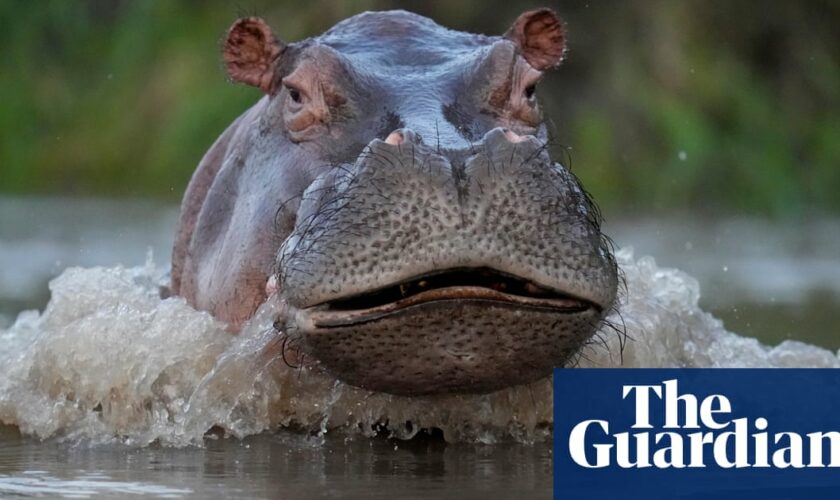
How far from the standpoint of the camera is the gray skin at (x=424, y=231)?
4.61 m

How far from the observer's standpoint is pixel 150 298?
6.80 meters

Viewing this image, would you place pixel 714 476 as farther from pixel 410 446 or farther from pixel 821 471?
pixel 410 446

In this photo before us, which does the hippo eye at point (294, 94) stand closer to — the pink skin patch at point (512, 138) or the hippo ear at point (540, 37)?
the hippo ear at point (540, 37)

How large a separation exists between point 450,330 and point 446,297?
11 centimetres

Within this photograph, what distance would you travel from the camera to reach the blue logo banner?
461 cm

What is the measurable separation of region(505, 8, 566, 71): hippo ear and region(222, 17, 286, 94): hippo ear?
808 millimetres

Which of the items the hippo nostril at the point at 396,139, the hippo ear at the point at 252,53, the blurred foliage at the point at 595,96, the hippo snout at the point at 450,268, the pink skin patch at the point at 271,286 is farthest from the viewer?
the blurred foliage at the point at 595,96

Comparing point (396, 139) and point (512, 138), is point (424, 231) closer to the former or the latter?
point (396, 139)

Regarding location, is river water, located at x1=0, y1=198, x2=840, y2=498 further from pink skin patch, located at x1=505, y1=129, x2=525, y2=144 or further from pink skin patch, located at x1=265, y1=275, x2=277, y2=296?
pink skin patch, located at x1=505, y1=129, x2=525, y2=144

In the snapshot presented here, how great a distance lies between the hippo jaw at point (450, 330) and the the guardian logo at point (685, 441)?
263 mm

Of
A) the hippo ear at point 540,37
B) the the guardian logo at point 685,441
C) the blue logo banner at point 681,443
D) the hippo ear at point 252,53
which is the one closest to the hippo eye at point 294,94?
the hippo ear at point 252,53

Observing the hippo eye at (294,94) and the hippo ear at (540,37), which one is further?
the hippo ear at (540,37)

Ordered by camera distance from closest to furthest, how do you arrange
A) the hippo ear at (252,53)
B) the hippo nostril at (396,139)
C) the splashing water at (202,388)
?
the hippo nostril at (396,139) → the splashing water at (202,388) → the hippo ear at (252,53)

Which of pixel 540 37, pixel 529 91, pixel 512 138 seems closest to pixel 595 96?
pixel 540 37
